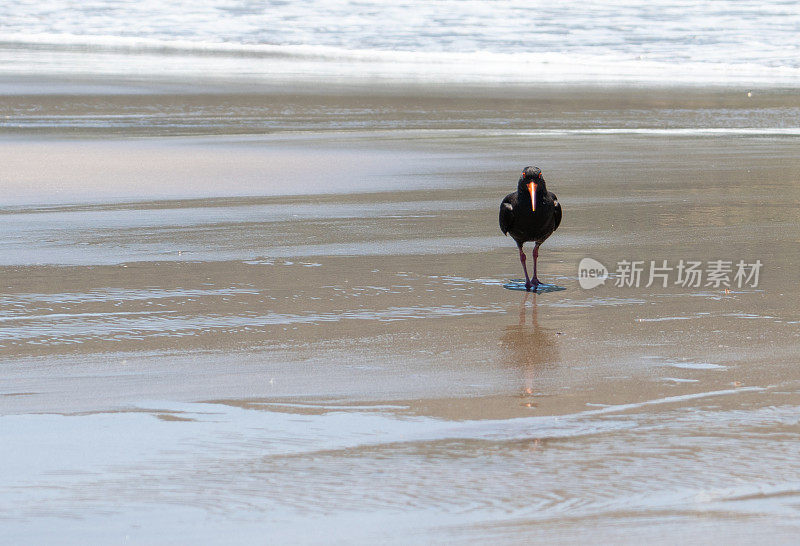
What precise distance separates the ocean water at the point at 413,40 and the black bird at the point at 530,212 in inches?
645

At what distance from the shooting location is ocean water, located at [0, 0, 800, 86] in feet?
83.0

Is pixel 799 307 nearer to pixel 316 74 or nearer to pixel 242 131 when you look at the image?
pixel 242 131

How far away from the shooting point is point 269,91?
70.5 ft

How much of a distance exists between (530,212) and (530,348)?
147 centimetres

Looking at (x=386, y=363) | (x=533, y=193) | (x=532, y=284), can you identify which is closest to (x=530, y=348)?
(x=386, y=363)

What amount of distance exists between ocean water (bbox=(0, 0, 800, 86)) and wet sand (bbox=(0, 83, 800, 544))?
1355 cm

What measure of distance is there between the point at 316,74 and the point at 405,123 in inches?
306

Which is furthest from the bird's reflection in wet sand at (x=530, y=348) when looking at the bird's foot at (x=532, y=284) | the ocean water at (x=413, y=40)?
the ocean water at (x=413, y=40)

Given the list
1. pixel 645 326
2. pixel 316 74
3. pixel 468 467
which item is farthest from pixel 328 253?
pixel 316 74

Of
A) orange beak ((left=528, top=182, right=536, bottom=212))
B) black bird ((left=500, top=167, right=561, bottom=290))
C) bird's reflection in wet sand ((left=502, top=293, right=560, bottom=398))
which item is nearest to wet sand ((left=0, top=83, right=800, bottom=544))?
bird's reflection in wet sand ((left=502, top=293, right=560, bottom=398))

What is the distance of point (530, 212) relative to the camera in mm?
7047

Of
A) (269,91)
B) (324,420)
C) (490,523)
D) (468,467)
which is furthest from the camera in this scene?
(269,91)

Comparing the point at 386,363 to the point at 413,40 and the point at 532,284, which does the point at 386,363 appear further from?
the point at 413,40

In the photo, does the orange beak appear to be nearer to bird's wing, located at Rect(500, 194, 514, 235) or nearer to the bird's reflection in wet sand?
bird's wing, located at Rect(500, 194, 514, 235)
